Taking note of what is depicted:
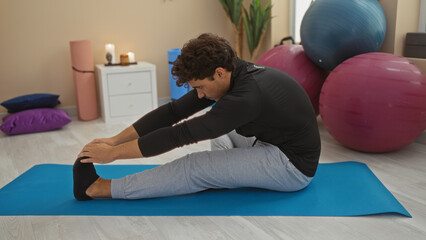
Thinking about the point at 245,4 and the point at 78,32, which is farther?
the point at 245,4

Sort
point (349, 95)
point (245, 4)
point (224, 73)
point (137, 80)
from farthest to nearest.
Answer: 1. point (245, 4)
2. point (137, 80)
3. point (349, 95)
4. point (224, 73)

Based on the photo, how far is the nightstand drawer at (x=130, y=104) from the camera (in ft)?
12.4

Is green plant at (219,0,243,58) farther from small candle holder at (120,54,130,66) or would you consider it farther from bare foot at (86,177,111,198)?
bare foot at (86,177,111,198)

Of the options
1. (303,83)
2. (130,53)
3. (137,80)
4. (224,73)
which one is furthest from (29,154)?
(303,83)

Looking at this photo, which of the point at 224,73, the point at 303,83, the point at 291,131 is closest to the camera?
the point at 224,73

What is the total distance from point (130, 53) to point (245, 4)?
134 cm

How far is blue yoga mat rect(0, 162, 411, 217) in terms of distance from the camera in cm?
187

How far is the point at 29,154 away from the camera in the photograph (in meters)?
2.88

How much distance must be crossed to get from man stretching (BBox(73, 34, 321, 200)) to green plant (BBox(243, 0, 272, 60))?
2.19 m

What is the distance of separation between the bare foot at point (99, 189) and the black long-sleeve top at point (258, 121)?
28cm

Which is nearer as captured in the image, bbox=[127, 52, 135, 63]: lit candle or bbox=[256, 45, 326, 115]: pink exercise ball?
bbox=[256, 45, 326, 115]: pink exercise ball

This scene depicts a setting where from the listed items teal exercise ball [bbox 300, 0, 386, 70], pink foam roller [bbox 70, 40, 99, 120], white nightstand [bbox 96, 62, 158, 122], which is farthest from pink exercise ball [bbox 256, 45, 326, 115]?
pink foam roller [bbox 70, 40, 99, 120]

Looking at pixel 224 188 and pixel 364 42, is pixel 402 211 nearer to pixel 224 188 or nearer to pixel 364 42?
pixel 224 188

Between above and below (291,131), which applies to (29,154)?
below
